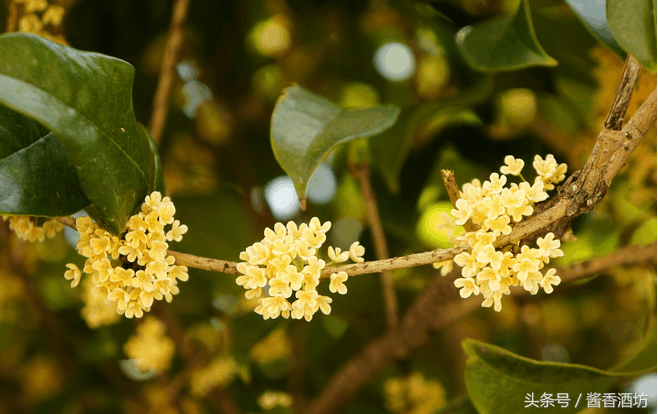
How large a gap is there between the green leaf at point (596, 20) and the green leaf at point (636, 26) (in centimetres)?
7

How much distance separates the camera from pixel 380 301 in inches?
37.4

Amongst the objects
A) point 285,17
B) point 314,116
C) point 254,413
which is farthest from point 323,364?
point 285,17

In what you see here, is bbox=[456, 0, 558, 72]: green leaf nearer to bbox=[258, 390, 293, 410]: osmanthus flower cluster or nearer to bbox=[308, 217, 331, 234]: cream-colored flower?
bbox=[308, 217, 331, 234]: cream-colored flower

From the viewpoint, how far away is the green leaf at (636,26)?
17.2 inches

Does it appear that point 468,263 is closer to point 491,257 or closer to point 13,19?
point 491,257

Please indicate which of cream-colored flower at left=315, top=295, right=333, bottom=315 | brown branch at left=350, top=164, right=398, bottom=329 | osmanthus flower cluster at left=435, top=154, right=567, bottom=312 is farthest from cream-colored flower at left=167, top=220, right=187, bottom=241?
brown branch at left=350, top=164, right=398, bottom=329

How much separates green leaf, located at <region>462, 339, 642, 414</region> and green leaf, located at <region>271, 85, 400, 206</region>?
22 centimetres

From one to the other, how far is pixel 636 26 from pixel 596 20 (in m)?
0.09

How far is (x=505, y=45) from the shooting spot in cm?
63

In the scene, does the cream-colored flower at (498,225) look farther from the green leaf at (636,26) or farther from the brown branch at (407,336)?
the brown branch at (407,336)

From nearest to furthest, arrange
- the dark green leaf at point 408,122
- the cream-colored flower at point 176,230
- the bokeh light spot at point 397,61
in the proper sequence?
the cream-colored flower at point 176,230
the dark green leaf at point 408,122
the bokeh light spot at point 397,61

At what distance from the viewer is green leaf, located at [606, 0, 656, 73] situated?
437mm

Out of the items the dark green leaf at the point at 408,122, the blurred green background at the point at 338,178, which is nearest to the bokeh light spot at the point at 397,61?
the blurred green background at the point at 338,178

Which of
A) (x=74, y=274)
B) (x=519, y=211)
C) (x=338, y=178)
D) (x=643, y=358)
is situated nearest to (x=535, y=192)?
(x=519, y=211)
